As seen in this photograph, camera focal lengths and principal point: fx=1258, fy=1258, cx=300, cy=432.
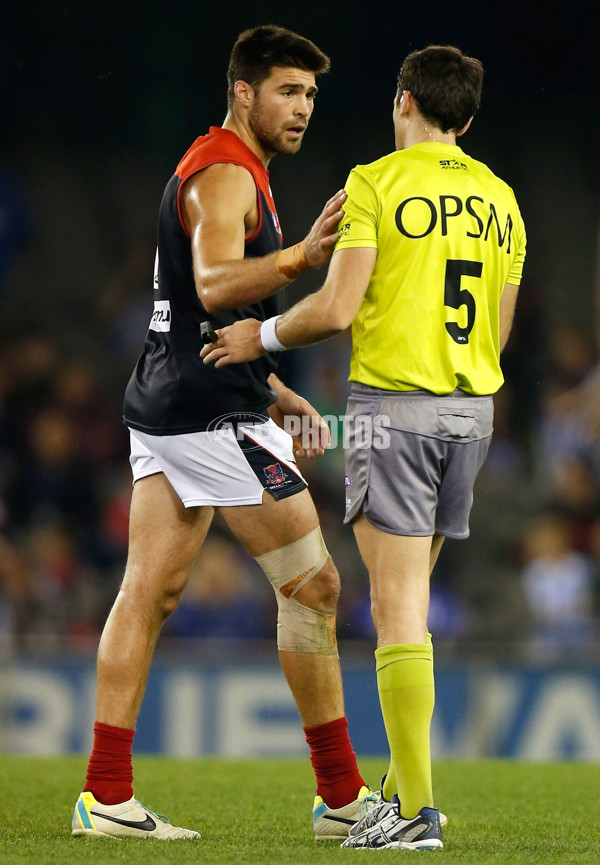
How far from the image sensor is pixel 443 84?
343 cm

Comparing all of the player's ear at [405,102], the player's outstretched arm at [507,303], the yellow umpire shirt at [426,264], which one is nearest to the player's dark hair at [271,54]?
the player's ear at [405,102]

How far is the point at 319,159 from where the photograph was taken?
1173 cm

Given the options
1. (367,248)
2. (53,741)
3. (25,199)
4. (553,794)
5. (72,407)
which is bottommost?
(53,741)

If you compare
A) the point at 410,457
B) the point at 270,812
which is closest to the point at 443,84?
Answer: the point at 410,457

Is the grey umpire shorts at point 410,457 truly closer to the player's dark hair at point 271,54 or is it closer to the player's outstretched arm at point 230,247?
the player's outstretched arm at point 230,247

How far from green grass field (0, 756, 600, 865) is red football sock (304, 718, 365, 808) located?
17cm

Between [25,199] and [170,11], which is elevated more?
[170,11]

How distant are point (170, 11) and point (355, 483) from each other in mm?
9055

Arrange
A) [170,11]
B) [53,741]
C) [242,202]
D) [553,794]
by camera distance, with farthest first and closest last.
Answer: [170,11]
[53,741]
[553,794]
[242,202]

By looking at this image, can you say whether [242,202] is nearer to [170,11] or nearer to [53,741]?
[53,741]

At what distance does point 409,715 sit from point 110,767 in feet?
3.11

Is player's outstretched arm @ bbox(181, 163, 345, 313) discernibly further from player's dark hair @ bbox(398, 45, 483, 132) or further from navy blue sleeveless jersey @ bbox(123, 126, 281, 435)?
player's dark hair @ bbox(398, 45, 483, 132)

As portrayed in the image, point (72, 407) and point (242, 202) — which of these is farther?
point (72, 407)

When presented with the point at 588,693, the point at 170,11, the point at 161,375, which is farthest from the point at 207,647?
the point at 170,11
